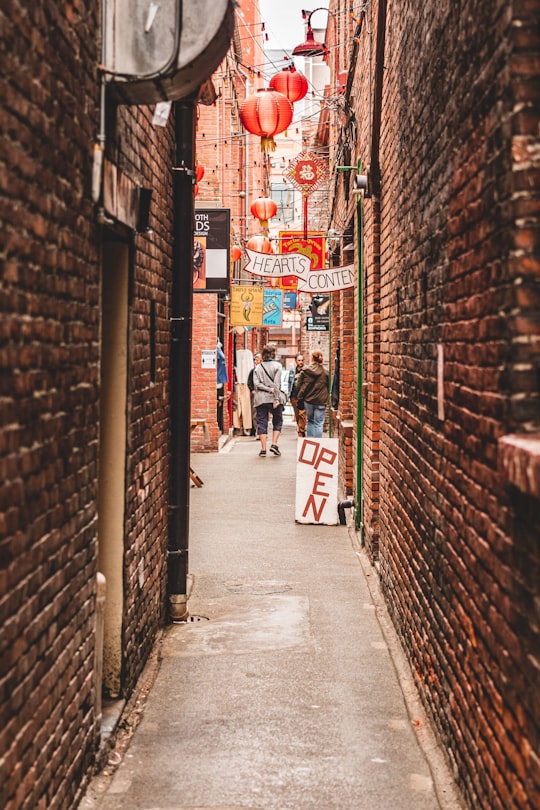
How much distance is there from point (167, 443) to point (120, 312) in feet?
6.77

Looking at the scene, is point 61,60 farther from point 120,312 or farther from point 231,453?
point 231,453

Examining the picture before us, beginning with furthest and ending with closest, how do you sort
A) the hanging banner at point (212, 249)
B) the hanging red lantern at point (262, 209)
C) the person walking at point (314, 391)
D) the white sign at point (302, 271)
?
the hanging red lantern at point (262, 209) < the hanging banner at point (212, 249) < the person walking at point (314, 391) < the white sign at point (302, 271)

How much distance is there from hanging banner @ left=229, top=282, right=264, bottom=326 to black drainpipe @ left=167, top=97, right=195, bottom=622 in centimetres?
1515

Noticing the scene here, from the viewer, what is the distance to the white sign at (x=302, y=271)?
11.7m

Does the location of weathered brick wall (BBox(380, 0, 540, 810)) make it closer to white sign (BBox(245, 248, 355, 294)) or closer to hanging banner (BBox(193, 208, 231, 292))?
white sign (BBox(245, 248, 355, 294))

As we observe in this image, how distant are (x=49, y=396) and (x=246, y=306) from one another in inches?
754

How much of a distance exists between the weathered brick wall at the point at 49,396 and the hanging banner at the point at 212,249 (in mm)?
12425

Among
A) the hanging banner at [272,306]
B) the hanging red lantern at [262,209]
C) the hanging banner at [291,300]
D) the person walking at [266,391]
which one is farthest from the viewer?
the hanging banner at [291,300]

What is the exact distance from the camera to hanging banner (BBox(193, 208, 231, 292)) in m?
17.5

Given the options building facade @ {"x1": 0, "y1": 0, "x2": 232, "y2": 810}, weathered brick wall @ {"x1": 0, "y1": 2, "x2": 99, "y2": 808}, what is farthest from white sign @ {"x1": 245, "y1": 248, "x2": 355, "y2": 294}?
weathered brick wall @ {"x1": 0, "y1": 2, "x2": 99, "y2": 808}

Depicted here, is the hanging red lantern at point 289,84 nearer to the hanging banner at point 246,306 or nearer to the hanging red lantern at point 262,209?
the hanging red lantern at point 262,209

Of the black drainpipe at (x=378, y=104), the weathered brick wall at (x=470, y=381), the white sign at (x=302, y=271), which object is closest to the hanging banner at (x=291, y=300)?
the white sign at (x=302, y=271)

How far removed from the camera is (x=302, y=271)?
1175cm

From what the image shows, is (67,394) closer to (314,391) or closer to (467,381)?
(467,381)
